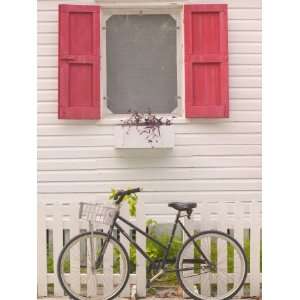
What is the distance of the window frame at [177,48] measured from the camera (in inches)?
298

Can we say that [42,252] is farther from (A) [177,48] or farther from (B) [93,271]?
(A) [177,48]

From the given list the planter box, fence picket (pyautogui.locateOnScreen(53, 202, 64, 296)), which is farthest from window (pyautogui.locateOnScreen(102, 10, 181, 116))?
fence picket (pyautogui.locateOnScreen(53, 202, 64, 296))

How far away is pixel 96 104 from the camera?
7418mm

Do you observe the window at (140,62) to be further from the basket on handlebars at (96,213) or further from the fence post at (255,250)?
the basket on handlebars at (96,213)

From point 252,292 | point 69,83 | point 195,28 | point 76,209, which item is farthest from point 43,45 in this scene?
point 252,292

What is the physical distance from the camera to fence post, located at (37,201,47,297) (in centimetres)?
574

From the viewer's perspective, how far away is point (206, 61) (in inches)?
293

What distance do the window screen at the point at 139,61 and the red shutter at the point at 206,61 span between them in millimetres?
288

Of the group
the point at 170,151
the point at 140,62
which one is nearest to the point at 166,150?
the point at 170,151

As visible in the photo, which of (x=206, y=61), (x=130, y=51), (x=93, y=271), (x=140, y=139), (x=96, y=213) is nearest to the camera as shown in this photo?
(x=96, y=213)

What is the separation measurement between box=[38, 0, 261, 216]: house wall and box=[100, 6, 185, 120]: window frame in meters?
0.16

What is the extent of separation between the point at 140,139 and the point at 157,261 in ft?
6.65

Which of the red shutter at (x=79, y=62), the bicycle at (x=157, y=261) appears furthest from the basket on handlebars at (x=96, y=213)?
the red shutter at (x=79, y=62)

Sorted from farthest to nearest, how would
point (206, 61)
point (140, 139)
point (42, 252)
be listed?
point (206, 61)
point (140, 139)
point (42, 252)
